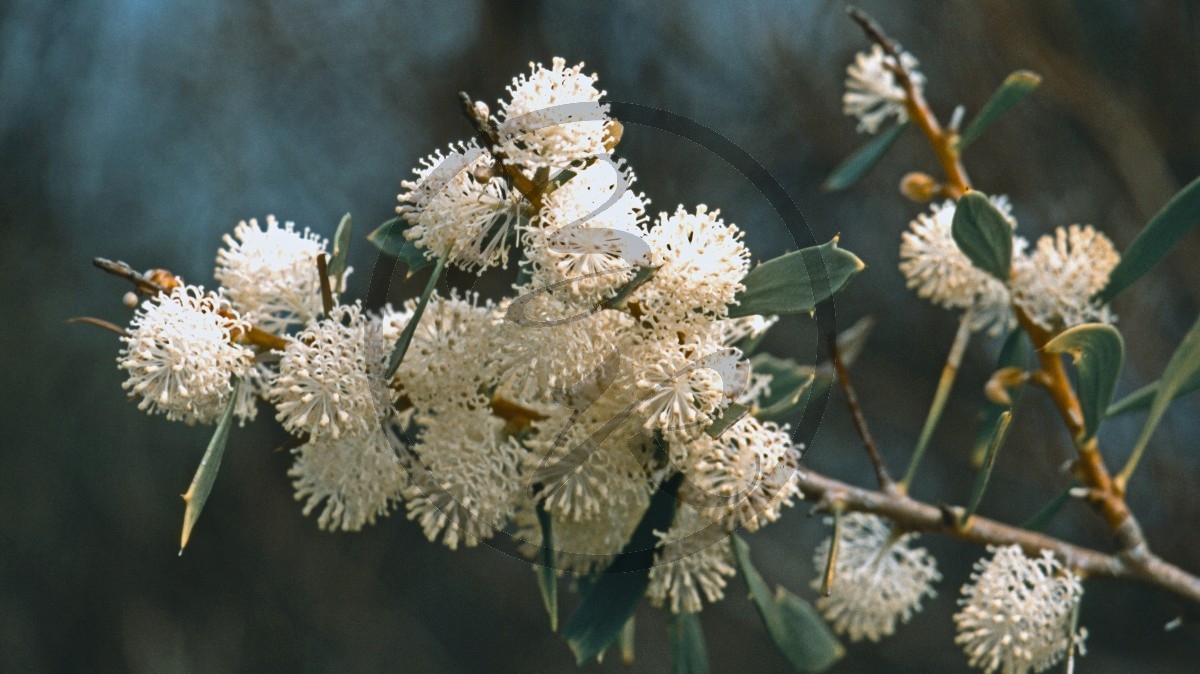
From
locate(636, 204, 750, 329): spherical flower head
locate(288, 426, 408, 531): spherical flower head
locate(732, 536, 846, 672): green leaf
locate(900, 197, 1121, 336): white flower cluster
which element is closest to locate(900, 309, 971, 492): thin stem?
locate(900, 197, 1121, 336): white flower cluster

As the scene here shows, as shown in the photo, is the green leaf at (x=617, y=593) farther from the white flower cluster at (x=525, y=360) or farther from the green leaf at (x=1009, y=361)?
the green leaf at (x=1009, y=361)

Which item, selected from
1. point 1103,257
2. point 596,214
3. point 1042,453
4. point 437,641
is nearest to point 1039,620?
point 1103,257

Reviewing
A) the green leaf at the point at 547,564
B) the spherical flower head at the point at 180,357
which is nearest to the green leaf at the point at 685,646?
the green leaf at the point at 547,564

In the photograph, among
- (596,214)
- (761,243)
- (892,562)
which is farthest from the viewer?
(892,562)

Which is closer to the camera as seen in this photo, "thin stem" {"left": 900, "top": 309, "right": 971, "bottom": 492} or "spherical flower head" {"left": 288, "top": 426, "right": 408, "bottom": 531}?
"spherical flower head" {"left": 288, "top": 426, "right": 408, "bottom": 531}

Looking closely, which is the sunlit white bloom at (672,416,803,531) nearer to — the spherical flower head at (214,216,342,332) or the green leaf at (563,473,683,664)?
the green leaf at (563,473,683,664)

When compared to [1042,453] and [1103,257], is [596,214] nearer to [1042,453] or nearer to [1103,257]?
[1103,257]

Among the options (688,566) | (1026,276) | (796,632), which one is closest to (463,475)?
(688,566)
